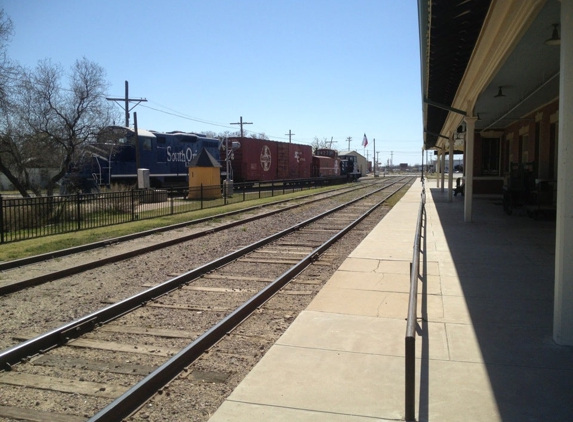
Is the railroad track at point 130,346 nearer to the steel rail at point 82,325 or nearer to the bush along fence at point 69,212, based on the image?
the steel rail at point 82,325

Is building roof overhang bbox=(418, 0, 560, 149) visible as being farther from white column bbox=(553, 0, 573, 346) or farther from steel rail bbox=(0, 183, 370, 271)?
steel rail bbox=(0, 183, 370, 271)

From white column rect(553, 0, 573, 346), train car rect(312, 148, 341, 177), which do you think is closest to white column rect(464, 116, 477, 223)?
white column rect(553, 0, 573, 346)

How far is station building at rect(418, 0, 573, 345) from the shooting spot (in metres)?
5.19

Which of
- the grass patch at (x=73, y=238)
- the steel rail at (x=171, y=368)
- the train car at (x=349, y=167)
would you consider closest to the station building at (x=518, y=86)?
the steel rail at (x=171, y=368)

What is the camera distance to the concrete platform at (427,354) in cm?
404

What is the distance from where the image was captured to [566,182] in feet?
16.9

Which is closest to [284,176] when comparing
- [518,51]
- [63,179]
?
[63,179]

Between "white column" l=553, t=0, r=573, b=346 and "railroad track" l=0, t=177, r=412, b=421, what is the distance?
12.3 ft

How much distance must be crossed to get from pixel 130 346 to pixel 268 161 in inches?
1506

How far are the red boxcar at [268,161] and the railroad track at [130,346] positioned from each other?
3050 cm

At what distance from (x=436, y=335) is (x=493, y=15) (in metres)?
5.59

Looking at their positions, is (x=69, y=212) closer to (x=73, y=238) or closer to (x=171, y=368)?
(x=73, y=238)

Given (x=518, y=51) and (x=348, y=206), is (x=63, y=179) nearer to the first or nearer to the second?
(x=348, y=206)

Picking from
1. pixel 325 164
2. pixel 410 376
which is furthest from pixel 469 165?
pixel 325 164
